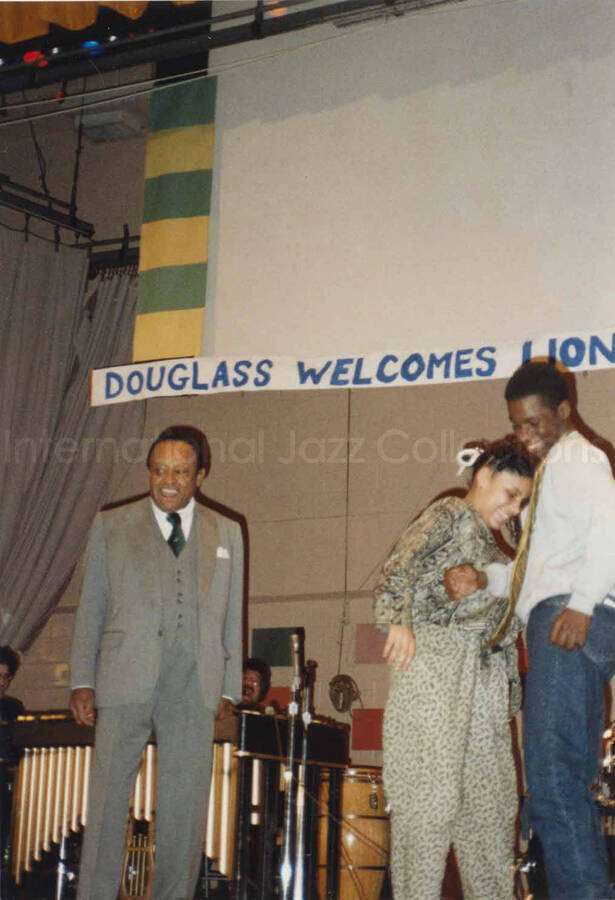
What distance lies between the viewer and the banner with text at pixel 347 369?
192 inches

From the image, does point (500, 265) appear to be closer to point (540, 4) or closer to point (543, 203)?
point (543, 203)

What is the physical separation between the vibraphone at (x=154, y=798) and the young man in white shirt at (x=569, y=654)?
6.98 ft

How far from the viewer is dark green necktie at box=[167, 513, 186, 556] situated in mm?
4492

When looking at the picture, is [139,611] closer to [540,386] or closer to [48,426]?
[540,386]

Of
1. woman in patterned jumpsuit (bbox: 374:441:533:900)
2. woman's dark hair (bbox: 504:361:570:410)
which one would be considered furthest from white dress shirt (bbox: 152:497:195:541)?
woman's dark hair (bbox: 504:361:570:410)

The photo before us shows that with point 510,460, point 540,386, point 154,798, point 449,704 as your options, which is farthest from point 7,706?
point 540,386

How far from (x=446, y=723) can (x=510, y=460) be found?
0.89 meters

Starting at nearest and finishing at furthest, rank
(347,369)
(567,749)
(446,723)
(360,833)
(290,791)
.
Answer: (567,749) < (446,723) < (290,791) < (347,369) < (360,833)

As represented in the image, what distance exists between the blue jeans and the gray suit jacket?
1.54m

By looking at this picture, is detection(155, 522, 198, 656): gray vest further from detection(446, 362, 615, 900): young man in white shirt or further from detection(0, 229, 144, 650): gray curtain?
detection(0, 229, 144, 650): gray curtain

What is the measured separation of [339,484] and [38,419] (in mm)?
2464

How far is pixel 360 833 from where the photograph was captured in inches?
260

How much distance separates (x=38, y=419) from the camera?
353 inches

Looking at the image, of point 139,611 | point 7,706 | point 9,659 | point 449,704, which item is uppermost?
point 9,659
